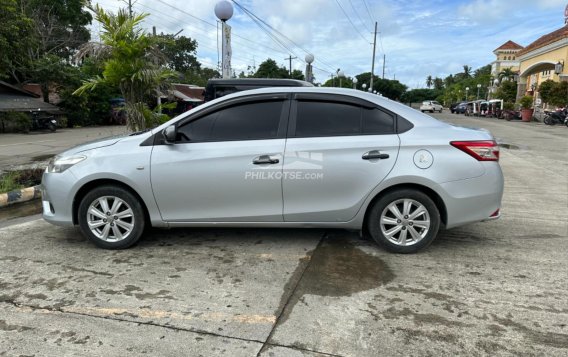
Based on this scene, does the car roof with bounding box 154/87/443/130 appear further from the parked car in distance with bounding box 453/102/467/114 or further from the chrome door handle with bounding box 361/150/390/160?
the parked car in distance with bounding box 453/102/467/114

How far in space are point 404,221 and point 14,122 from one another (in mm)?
20883

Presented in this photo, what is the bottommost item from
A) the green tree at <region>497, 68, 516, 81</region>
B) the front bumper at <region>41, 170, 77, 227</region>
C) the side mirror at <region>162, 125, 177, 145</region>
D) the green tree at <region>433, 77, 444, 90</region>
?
the front bumper at <region>41, 170, 77, 227</region>

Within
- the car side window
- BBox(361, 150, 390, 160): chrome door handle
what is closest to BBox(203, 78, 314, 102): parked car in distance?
the car side window

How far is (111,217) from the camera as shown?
4.58 metres

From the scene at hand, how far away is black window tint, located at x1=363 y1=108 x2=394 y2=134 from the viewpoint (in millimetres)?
4449

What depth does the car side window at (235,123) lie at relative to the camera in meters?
4.50

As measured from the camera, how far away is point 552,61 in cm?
3503

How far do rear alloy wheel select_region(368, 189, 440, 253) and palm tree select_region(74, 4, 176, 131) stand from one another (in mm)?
5328

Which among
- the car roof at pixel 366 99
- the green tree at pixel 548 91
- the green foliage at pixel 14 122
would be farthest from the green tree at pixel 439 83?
the car roof at pixel 366 99

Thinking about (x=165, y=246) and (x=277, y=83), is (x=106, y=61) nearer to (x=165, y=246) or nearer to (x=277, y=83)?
(x=277, y=83)

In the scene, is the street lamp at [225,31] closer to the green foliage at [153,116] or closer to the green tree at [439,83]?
the green foliage at [153,116]

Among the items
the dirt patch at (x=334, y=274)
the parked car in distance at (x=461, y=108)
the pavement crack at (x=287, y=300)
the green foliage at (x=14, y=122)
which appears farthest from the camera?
the parked car in distance at (x=461, y=108)

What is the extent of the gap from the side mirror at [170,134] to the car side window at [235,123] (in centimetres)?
8

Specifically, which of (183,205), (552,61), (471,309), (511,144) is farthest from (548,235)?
(552,61)
